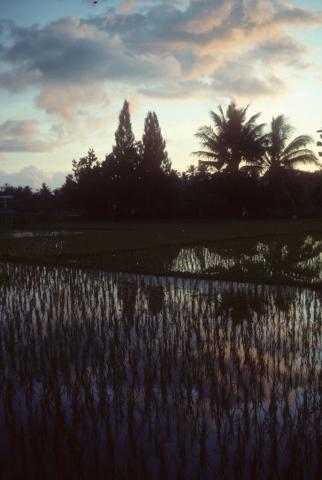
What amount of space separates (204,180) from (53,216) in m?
8.03

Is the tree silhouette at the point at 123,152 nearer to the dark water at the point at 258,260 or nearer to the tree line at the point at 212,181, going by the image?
the tree line at the point at 212,181

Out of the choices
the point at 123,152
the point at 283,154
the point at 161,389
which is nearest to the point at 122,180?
the point at 123,152

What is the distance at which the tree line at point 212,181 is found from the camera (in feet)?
91.1

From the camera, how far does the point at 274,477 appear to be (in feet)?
8.50

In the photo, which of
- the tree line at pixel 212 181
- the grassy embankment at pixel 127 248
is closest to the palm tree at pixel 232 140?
the tree line at pixel 212 181

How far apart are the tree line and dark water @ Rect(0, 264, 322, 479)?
21.1 metres

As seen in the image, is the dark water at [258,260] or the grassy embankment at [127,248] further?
the grassy embankment at [127,248]

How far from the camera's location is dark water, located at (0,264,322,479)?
278 cm

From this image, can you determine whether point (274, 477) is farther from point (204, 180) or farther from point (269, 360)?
point (204, 180)

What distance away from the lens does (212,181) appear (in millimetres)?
28312

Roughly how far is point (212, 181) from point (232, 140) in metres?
2.35

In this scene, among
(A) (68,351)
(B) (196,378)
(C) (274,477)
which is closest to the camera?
(C) (274,477)

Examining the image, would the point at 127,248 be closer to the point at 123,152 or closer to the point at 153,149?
the point at 123,152

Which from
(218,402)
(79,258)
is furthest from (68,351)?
(79,258)
